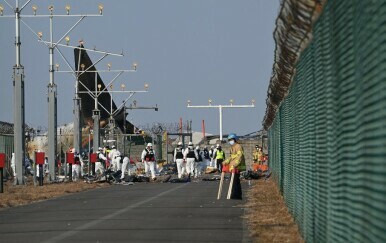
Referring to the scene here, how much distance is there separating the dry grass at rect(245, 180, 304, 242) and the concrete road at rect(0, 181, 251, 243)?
22 centimetres

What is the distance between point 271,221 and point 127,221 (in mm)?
2473

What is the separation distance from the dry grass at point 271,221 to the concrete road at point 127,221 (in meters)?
0.22

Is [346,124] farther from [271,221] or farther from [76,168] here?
[76,168]

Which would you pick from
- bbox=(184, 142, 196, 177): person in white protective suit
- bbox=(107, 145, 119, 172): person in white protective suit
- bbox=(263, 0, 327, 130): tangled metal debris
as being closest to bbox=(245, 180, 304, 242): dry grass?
bbox=(263, 0, 327, 130): tangled metal debris

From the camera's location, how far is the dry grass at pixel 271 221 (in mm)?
16656

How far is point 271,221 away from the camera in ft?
65.9

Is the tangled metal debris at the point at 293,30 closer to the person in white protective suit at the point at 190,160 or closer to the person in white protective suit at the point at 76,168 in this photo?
the person in white protective suit at the point at 76,168

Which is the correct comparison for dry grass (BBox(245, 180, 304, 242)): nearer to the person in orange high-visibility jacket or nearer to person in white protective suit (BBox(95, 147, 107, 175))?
the person in orange high-visibility jacket

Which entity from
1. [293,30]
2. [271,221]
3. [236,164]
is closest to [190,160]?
[236,164]

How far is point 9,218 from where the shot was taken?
23.0 m

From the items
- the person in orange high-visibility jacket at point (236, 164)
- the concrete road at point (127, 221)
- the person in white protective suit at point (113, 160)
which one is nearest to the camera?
the concrete road at point (127, 221)

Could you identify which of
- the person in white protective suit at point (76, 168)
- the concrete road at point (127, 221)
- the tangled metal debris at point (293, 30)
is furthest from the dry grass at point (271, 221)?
the person in white protective suit at point (76, 168)

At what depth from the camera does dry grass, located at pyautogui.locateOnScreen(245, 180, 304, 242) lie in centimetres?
1666

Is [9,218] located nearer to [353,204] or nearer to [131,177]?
[353,204]
